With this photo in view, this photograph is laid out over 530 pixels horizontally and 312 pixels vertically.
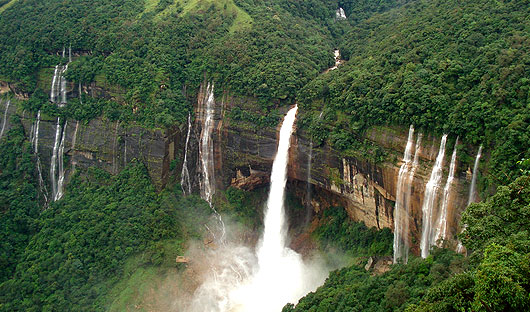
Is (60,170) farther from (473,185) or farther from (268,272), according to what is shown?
(473,185)

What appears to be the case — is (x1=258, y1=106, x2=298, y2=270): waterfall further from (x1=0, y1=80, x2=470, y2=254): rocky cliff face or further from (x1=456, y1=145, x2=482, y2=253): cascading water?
(x1=456, y1=145, x2=482, y2=253): cascading water

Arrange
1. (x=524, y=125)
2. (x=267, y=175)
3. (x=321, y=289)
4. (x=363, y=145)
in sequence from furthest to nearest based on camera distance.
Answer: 1. (x=267, y=175)
2. (x=363, y=145)
3. (x=321, y=289)
4. (x=524, y=125)

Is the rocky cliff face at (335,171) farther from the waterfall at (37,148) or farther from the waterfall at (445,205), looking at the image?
the waterfall at (37,148)

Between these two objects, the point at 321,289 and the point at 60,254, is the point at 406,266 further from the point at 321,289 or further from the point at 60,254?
the point at 60,254

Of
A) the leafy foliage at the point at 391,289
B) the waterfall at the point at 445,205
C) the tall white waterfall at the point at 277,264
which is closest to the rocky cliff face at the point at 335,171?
the waterfall at the point at 445,205

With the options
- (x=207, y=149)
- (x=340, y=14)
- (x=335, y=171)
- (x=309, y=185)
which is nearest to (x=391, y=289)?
(x=335, y=171)

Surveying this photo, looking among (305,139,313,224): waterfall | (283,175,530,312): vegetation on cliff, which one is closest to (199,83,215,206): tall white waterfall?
(305,139,313,224): waterfall

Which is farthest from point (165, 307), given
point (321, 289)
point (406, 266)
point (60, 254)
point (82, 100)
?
point (82, 100)
